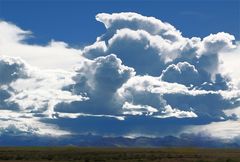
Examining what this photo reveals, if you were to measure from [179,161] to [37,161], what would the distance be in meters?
33.6

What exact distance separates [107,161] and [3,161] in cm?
2386

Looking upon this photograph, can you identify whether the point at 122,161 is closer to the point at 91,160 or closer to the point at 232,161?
the point at 91,160

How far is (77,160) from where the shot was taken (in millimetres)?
116188

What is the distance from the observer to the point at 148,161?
367ft

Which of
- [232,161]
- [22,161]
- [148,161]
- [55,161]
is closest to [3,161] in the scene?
[22,161]

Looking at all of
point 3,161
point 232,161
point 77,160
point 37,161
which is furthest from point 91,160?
point 232,161

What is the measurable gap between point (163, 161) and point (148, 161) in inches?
193

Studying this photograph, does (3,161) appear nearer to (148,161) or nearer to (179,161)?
(148,161)

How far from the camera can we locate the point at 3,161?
364ft

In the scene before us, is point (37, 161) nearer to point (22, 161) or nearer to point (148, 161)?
point (22, 161)

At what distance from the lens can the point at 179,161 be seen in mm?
116375

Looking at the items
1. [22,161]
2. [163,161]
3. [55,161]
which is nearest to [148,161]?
[163,161]

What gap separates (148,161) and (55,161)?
2143 cm

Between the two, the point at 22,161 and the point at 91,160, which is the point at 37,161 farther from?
the point at 91,160
